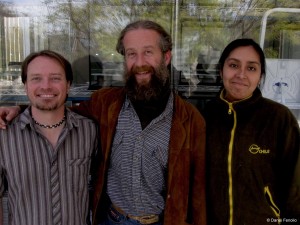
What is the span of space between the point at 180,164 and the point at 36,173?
620 millimetres

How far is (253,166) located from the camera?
1.73m

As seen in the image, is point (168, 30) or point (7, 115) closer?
point (7, 115)

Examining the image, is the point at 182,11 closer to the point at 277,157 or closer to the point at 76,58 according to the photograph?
the point at 76,58

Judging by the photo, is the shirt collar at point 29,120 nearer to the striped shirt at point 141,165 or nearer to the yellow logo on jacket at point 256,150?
the striped shirt at point 141,165

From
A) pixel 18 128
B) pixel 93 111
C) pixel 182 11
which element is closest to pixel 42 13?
pixel 182 11

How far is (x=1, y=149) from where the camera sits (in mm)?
1594

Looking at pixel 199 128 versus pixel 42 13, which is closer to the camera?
pixel 199 128

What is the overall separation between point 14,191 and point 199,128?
849 mm

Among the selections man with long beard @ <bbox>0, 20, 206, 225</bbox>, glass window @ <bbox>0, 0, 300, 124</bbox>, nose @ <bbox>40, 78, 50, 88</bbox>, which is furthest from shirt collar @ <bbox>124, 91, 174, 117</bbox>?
glass window @ <bbox>0, 0, 300, 124</bbox>

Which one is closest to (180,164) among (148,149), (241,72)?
(148,149)

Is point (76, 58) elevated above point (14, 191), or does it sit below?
above

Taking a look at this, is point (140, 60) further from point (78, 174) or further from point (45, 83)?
point (78, 174)

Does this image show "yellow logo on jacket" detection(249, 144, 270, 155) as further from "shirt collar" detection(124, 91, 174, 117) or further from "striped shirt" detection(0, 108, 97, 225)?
"striped shirt" detection(0, 108, 97, 225)

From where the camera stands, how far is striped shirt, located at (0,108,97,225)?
1.59 meters
